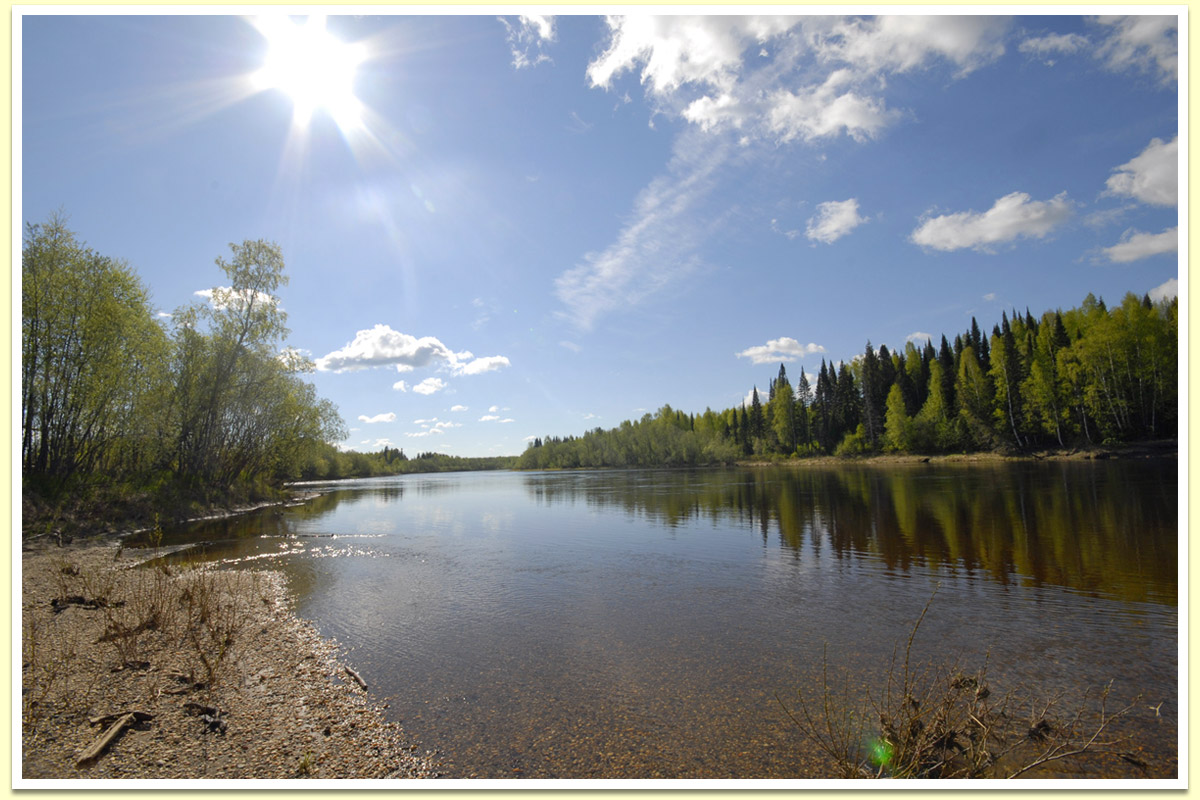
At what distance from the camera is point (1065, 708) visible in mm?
6691

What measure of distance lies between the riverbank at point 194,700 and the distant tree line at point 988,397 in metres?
23.4

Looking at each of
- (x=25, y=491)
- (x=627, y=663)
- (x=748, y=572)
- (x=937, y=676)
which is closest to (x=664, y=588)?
(x=748, y=572)

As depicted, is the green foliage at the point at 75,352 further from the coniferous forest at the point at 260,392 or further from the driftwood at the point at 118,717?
the driftwood at the point at 118,717

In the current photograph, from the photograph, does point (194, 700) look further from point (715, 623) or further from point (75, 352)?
point (75, 352)

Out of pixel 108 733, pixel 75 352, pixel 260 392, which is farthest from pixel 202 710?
pixel 260 392

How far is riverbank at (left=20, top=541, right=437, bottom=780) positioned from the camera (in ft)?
17.8

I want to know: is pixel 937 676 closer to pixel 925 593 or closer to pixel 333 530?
pixel 925 593

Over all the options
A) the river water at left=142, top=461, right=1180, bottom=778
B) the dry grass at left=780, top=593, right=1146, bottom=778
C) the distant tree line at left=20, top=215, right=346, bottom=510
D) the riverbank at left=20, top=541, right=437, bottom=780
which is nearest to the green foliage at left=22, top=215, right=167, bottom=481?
the distant tree line at left=20, top=215, right=346, bottom=510

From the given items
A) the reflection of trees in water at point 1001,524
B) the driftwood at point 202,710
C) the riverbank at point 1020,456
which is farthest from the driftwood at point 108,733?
the riverbank at point 1020,456

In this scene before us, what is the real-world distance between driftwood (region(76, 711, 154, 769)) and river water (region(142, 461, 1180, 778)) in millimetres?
2821

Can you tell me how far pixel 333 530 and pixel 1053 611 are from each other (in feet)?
98.3

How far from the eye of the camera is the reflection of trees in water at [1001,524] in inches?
546

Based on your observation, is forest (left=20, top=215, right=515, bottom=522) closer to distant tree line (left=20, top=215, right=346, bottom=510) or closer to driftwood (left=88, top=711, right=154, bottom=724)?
distant tree line (left=20, top=215, right=346, bottom=510)

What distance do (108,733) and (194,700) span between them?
1.28 metres
